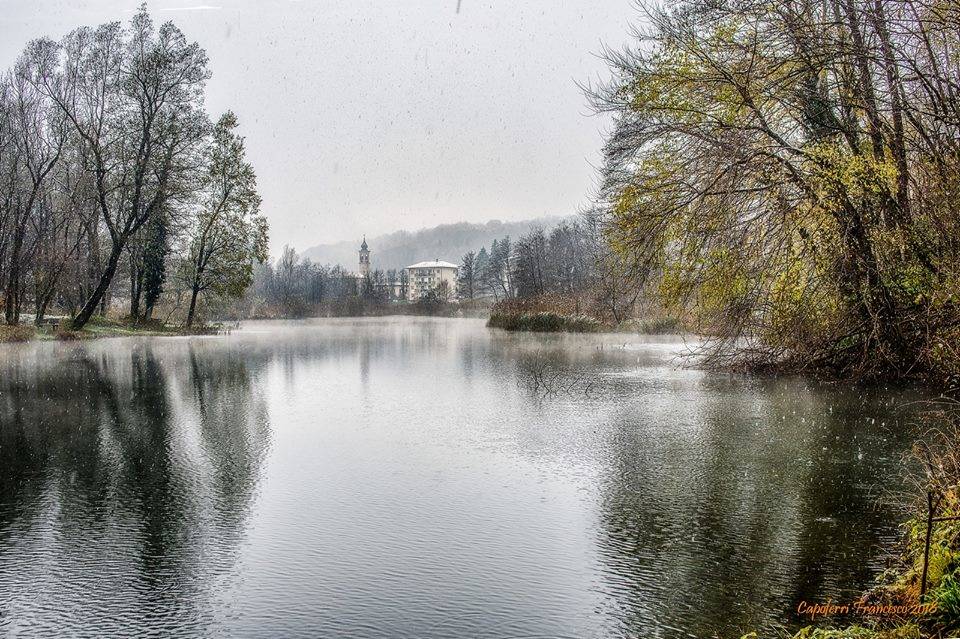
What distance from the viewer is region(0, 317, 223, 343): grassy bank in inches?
1096

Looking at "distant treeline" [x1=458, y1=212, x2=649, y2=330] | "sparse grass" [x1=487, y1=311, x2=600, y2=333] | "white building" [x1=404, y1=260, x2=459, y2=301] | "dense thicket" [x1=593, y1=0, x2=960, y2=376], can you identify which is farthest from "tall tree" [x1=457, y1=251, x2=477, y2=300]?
"dense thicket" [x1=593, y1=0, x2=960, y2=376]

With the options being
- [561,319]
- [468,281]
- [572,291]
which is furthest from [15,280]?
[468,281]

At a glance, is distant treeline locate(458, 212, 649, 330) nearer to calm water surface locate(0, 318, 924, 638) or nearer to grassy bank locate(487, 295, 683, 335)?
grassy bank locate(487, 295, 683, 335)

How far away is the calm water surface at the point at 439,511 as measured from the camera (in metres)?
4.79

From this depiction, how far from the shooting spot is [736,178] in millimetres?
12414

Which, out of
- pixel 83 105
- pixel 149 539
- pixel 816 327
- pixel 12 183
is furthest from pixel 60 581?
pixel 83 105

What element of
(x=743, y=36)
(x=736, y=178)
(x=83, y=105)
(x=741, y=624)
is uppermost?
(x=83, y=105)

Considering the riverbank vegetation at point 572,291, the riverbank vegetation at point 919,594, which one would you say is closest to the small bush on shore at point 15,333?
the riverbank vegetation at point 572,291

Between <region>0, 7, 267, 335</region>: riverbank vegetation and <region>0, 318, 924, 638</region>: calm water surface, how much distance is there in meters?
19.9

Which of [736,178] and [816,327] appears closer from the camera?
[736,178]

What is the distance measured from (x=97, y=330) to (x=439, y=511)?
30.5 m

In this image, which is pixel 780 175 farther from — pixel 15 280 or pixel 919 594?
pixel 15 280

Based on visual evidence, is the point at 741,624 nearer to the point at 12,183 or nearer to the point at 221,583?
the point at 221,583

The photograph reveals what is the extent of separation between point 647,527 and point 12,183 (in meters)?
29.7
